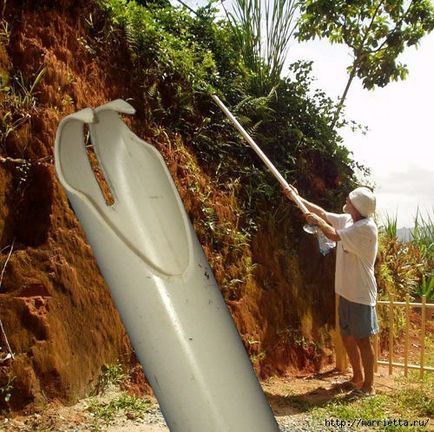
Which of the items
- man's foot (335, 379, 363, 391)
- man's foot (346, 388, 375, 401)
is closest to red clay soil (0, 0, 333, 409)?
man's foot (335, 379, 363, 391)

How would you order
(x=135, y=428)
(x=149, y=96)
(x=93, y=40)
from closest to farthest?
(x=135, y=428) → (x=93, y=40) → (x=149, y=96)

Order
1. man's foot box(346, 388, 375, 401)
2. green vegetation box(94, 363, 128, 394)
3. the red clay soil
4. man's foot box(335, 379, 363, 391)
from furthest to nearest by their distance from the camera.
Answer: man's foot box(335, 379, 363, 391), man's foot box(346, 388, 375, 401), green vegetation box(94, 363, 128, 394), the red clay soil

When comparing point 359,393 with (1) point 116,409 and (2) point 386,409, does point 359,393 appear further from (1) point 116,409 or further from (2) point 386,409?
(1) point 116,409

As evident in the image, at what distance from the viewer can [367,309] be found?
4.84m

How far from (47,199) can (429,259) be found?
29.4 feet

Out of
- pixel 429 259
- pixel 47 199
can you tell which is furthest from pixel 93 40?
pixel 429 259

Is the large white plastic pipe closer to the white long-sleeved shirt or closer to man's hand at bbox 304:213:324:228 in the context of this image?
man's hand at bbox 304:213:324:228

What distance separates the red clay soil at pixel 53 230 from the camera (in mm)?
3359

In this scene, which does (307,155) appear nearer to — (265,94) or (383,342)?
(265,94)

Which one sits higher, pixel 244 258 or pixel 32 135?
pixel 32 135

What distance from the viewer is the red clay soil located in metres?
3.36

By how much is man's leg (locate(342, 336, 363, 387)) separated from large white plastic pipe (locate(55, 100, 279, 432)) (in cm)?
477

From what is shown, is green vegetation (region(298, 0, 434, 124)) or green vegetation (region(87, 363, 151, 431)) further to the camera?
green vegetation (region(298, 0, 434, 124))

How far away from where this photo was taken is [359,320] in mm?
4801
